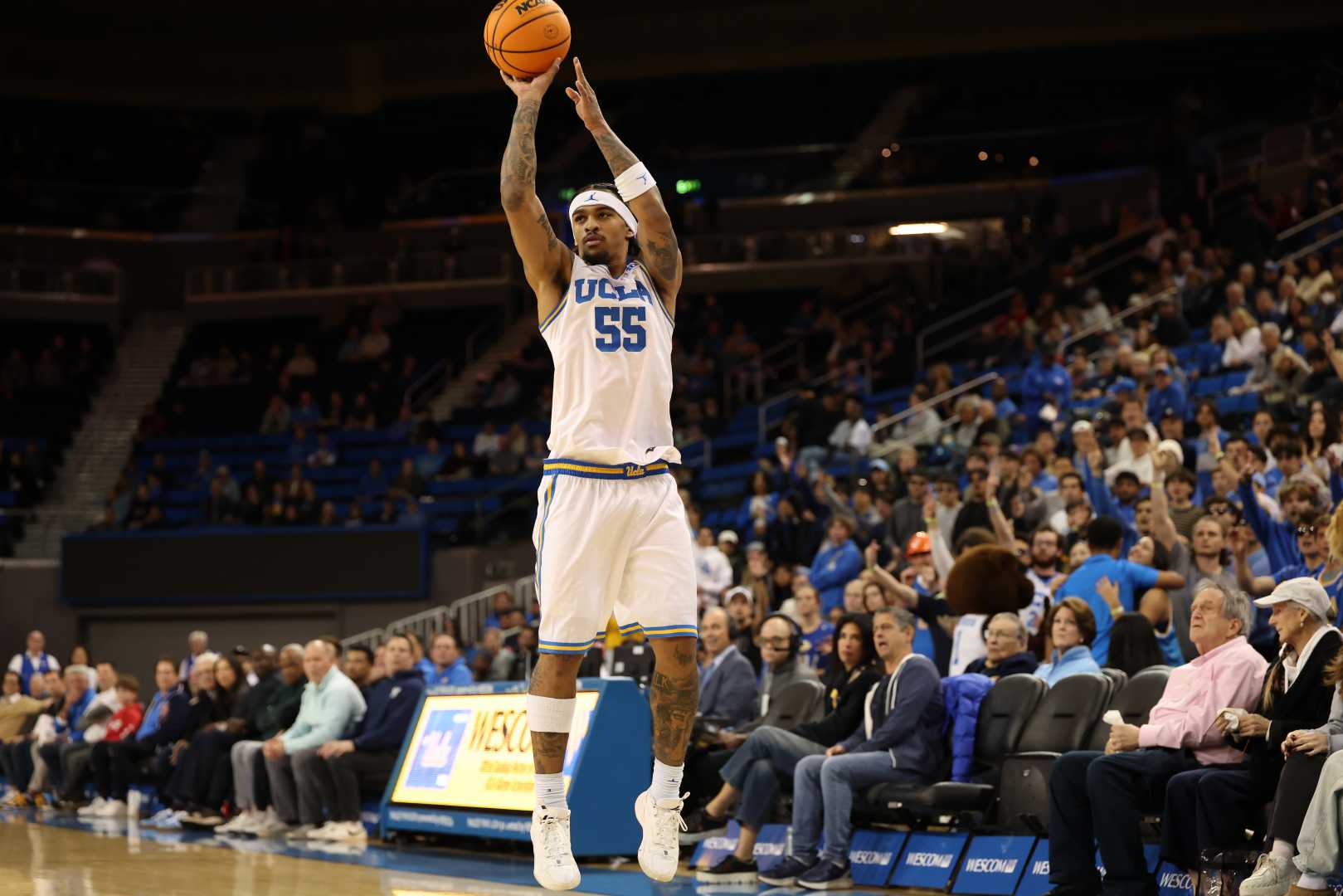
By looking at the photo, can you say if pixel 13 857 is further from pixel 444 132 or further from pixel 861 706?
pixel 444 132

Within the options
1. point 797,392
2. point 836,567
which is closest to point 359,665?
point 836,567

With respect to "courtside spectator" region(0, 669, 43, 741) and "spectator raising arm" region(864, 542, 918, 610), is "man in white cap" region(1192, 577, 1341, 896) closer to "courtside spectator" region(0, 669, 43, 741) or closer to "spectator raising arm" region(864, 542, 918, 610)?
"spectator raising arm" region(864, 542, 918, 610)

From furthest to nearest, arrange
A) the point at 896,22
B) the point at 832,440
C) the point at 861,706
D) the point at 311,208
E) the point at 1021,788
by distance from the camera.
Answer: the point at 311,208 → the point at 896,22 → the point at 832,440 → the point at 861,706 → the point at 1021,788

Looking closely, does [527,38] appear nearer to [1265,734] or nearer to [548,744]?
[548,744]

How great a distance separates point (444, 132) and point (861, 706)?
23.5m

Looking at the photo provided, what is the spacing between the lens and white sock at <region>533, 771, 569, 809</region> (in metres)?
5.59

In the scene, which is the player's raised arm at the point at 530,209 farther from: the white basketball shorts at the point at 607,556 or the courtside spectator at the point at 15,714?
the courtside spectator at the point at 15,714

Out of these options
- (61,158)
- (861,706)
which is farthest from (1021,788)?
(61,158)

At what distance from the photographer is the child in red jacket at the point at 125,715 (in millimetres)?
15211

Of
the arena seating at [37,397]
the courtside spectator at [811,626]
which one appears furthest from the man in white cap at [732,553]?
the arena seating at [37,397]

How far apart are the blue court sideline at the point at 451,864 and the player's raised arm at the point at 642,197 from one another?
11.7ft

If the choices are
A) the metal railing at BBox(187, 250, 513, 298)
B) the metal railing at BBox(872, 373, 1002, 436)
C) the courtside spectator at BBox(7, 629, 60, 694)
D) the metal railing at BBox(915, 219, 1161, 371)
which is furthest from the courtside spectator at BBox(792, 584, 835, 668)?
the metal railing at BBox(187, 250, 513, 298)

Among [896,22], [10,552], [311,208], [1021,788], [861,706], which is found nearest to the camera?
[1021,788]

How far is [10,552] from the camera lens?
23297 millimetres
